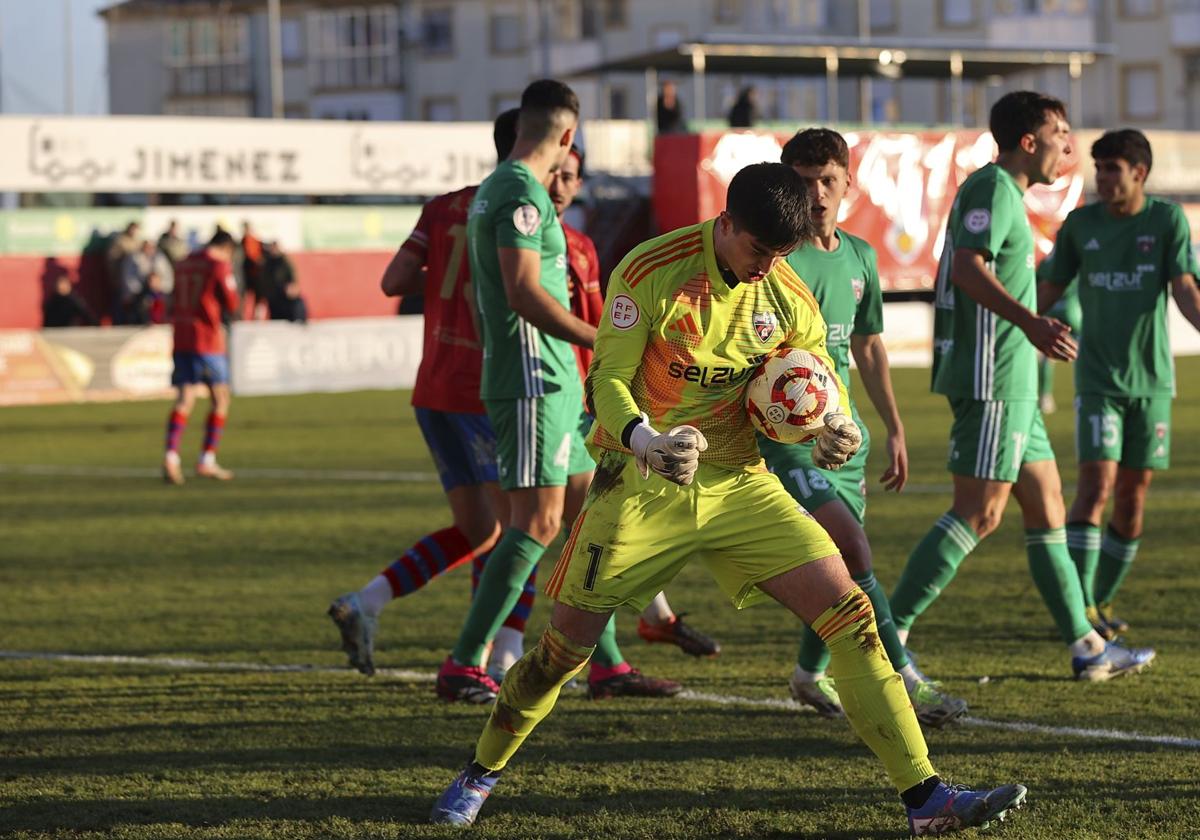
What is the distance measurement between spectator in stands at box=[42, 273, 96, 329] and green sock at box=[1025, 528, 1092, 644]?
2571 cm

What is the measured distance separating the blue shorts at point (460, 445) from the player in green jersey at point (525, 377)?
0.44 meters

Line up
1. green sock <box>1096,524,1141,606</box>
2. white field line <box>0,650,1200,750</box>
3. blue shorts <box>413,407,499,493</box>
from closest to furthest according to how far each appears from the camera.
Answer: white field line <box>0,650,1200,750</box> < blue shorts <box>413,407,499,493</box> < green sock <box>1096,524,1141,606</box>

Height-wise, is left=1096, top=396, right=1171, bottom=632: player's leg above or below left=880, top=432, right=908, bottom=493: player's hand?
below

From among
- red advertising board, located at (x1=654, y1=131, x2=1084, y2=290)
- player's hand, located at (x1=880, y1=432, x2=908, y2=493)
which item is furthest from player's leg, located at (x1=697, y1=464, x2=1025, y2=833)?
red advertising board, located at (x1=654, y1=131, x2=1084, y2=290)

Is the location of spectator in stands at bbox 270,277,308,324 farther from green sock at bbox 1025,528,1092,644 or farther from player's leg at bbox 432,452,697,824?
player's leg at bbox 432,452,697,824

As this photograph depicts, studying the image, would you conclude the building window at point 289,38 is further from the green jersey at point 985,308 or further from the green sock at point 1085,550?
the green jersey at point 985,308

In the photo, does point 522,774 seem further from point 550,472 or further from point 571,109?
point 571,109

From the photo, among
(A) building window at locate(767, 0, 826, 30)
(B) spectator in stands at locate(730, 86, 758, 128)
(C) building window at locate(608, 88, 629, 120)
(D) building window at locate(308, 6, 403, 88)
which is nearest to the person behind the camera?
(B) spectator in stands at locate(730, 86, 758, 128)

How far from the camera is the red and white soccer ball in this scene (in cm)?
482

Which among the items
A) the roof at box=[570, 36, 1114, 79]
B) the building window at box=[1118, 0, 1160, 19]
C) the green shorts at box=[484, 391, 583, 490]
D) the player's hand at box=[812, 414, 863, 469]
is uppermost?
the building window at box=[1118, 0, 1160, 19]

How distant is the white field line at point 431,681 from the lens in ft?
20.0

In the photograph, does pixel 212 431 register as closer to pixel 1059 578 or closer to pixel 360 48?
pixel 1059 578

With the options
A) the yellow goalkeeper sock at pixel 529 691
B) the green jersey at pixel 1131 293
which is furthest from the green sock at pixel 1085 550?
the yellow goalkeeper sock at pixel 529 691

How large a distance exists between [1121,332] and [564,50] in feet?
217
